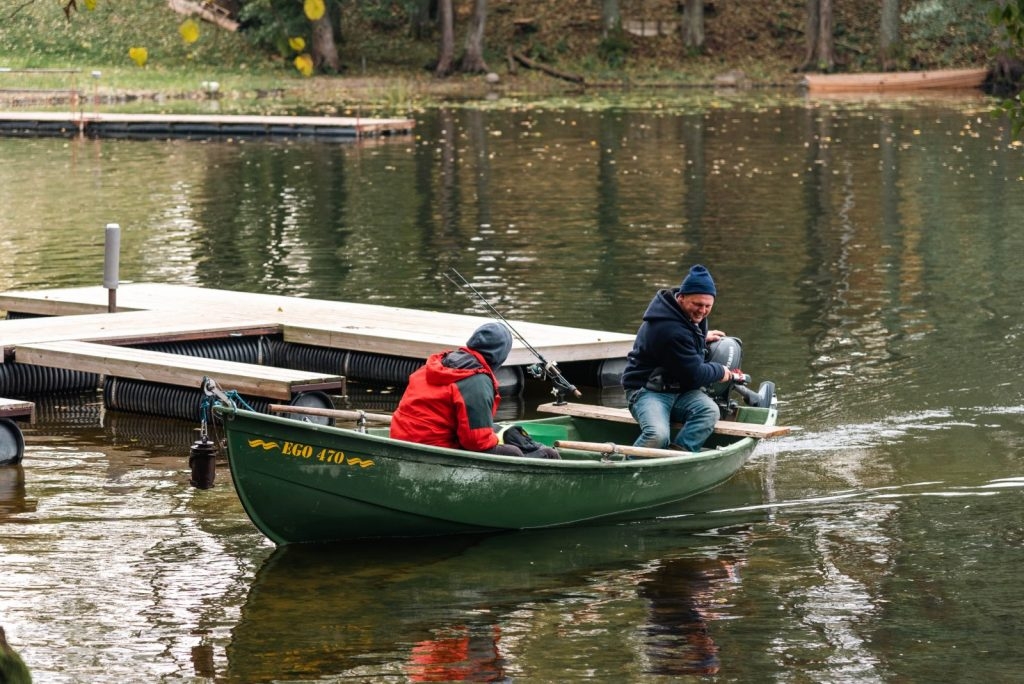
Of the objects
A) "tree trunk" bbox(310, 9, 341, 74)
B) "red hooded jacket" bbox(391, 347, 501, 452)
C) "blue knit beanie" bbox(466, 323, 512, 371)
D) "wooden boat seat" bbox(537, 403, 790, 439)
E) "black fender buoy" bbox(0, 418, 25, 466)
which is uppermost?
"tree trunk" bbox(310, 9, 341, 74)

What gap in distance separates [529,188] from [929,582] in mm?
24180

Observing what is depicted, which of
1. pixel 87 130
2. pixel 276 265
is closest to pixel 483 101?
pixel 87 130

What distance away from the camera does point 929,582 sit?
10.8 m

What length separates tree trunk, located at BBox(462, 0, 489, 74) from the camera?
68062 mm

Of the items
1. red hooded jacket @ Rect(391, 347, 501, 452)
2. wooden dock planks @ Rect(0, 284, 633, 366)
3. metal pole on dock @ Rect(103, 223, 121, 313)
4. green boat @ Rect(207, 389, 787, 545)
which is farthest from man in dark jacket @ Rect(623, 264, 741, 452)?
metal pole on dock @ Rect(103, 223, 121, 313)

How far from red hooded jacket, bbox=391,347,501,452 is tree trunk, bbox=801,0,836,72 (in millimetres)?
60635

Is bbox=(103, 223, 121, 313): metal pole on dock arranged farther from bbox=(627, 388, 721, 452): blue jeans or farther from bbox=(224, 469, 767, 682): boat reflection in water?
bbox=(224, 469, 767, 682): boat reflection in water

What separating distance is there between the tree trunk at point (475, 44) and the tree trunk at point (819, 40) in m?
13.3

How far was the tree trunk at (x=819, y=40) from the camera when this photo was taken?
6950 centimetres

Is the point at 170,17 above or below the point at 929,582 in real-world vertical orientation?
above

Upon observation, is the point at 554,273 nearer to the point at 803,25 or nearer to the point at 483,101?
the point at 483,101

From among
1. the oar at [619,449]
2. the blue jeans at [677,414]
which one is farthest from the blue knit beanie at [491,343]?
the blue jeans at [677,414]

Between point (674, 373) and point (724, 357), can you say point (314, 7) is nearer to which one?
point (674, 373)

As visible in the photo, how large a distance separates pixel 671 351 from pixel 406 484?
2.64 meters
